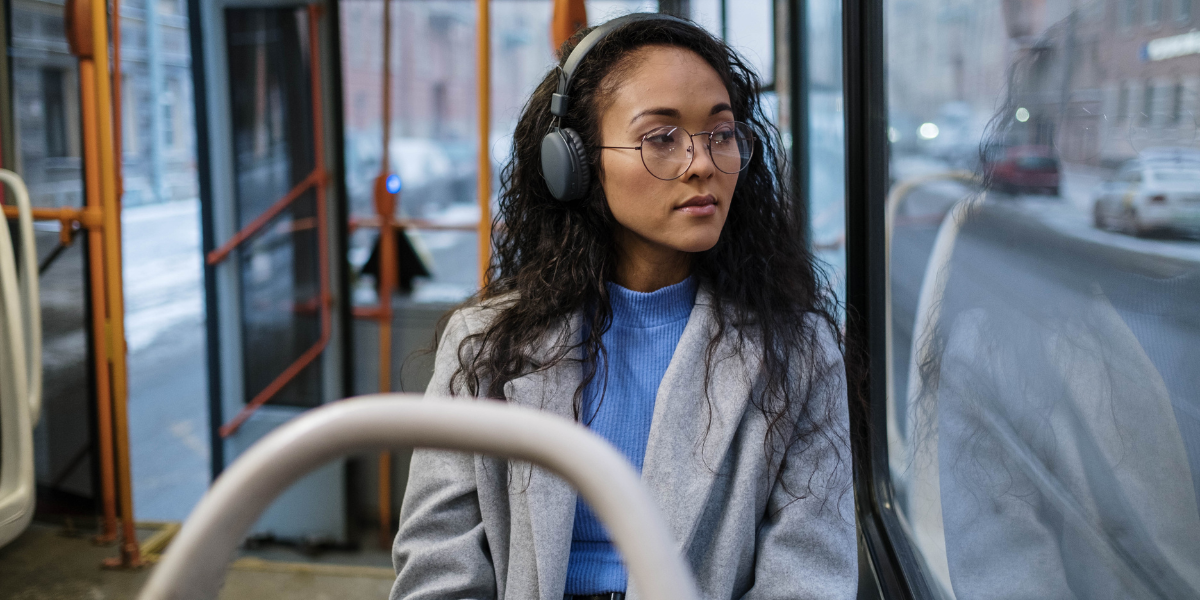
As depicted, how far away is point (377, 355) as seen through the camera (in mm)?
3662

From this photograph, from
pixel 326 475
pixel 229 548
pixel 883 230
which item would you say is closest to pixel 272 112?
pixel 326 475

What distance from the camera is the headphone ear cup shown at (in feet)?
3.70

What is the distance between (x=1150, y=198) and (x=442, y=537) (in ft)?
2.77

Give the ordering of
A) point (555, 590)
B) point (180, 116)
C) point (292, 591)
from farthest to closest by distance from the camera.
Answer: point (180, 116), point (292, 591), point (555, 590)

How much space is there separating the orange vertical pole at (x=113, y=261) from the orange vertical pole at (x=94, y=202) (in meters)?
0.02

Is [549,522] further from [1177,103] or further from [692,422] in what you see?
[1177,103]

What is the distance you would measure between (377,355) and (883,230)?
2466 mm

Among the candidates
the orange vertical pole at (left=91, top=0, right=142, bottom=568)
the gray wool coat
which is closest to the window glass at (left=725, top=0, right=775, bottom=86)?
the gray wool coat

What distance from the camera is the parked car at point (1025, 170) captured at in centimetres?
99

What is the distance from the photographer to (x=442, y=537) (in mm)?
1074

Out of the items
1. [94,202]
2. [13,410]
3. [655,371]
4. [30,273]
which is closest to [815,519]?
[655,371]

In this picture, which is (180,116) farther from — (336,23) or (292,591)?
(292,591)

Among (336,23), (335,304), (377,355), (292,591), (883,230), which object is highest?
(336,23)

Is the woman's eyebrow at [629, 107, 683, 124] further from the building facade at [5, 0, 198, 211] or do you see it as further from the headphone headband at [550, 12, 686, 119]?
the building facade at [5, 0, 198, 211]
